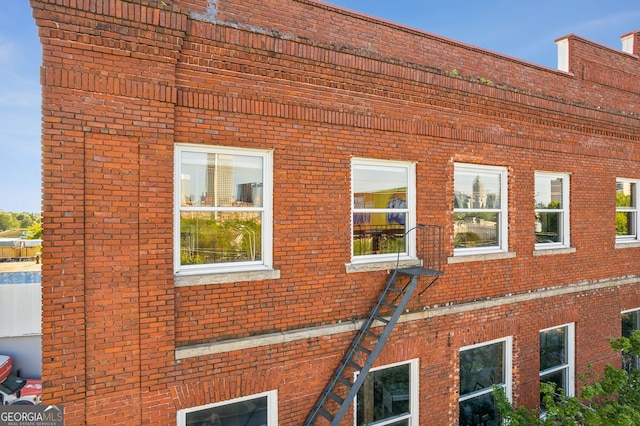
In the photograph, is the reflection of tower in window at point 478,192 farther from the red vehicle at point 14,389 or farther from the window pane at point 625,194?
the red vehicle at point 14,389

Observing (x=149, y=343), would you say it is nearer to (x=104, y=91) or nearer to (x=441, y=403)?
(x=104, y=91)

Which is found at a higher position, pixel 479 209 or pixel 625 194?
pixel 625 194

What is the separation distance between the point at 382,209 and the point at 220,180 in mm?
2709

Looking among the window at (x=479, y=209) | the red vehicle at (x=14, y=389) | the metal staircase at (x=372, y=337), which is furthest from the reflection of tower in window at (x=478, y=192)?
the red vehicle at (x=14, y=389)

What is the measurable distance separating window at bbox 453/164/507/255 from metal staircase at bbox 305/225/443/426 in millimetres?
832

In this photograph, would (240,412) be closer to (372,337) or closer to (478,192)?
(372,337)

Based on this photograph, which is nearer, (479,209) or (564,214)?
(479,209)

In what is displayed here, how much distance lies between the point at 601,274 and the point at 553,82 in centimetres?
465

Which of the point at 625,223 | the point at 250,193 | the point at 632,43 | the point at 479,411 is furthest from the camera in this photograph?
the point at 625,223

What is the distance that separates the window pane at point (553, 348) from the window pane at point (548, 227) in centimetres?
200

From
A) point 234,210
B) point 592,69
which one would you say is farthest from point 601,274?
point 234,210

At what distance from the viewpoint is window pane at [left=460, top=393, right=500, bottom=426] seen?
697 centimetres

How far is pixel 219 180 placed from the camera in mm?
5168

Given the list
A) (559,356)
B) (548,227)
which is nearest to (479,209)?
(548,227)
